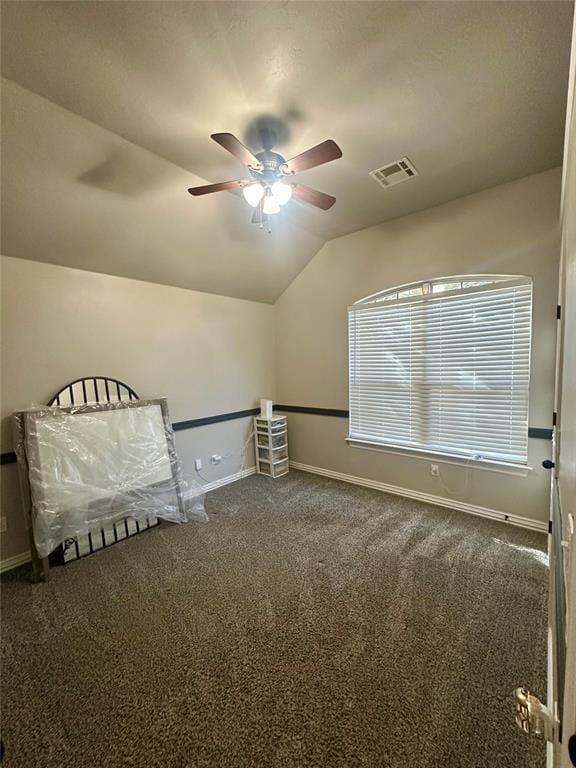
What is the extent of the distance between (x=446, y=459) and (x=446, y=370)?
86 centimetres

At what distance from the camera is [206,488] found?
3643 millimetres

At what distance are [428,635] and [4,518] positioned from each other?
2.96 m

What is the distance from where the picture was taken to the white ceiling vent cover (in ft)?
7.61

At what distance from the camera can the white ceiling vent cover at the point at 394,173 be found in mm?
2320

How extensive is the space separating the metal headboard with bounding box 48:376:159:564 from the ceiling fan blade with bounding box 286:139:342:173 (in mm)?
2323

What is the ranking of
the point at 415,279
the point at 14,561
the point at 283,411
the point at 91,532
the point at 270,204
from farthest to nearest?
the point at 283,411 → the point at 415,279 → the point at 91,532 → the point at 14,561 → the point at 270,204

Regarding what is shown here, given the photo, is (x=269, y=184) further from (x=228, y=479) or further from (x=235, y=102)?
(x=228, y=479)

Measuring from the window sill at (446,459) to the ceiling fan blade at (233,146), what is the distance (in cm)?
286

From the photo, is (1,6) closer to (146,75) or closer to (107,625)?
(146,75)

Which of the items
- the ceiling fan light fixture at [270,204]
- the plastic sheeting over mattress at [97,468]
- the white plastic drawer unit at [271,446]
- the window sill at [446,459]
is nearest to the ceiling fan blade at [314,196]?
the ceiling fan light fixture at [270,204]

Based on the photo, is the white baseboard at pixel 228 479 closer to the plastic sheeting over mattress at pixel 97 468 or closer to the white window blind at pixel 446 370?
the plastic sheeting over mattress at pixel 97 468

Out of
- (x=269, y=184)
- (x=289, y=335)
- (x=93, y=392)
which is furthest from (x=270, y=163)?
(x=289, y=335)

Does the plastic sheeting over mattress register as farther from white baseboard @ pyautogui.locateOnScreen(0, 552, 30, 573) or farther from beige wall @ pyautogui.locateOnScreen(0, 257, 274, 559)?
white baseboard @ pyautogui.locateOnScreen(0, 552, 30, 573)

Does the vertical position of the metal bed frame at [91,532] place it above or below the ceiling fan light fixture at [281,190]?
below
